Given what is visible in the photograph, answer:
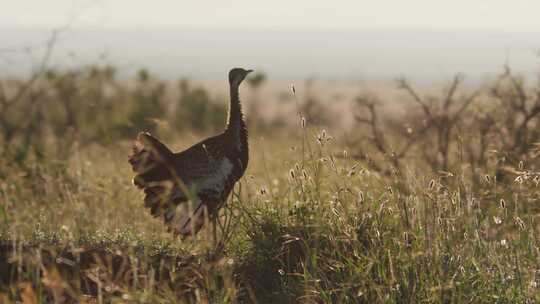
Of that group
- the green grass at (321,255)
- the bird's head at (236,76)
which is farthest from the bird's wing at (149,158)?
the bird's head at (236,76)

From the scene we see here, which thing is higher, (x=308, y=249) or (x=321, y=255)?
(x=308, y=249)

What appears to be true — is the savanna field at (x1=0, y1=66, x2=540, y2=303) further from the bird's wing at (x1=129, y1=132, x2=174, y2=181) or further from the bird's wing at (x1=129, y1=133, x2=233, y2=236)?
the bird's wing at (x1=129, y1=132, x2=174, y2=181)

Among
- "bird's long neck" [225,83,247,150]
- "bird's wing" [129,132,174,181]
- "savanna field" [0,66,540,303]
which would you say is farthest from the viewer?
"bird's long neck" [225,83,247,150]

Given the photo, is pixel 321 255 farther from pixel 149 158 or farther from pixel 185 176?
pixel 149 158

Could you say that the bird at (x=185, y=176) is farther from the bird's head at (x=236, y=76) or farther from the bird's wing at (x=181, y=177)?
the bird's head at (x=236, y=76)

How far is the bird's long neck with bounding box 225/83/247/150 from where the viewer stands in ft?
19.8

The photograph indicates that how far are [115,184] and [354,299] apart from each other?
401cm

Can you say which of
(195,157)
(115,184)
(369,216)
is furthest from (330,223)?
(115,184)

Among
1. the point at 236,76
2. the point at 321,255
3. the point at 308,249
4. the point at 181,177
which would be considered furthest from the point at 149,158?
the point at 308,249

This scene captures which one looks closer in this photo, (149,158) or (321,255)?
(321,255)

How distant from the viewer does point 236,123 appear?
6.11 m

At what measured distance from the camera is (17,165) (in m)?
9.28

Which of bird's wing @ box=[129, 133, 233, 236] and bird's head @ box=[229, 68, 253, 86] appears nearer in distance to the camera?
bird's wing @ box=[129, 133, 233, 236]

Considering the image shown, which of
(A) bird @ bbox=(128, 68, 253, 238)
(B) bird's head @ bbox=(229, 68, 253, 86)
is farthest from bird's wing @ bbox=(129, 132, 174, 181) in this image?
(B) bird's head @ bbox=(229, 68, 253, 86)
